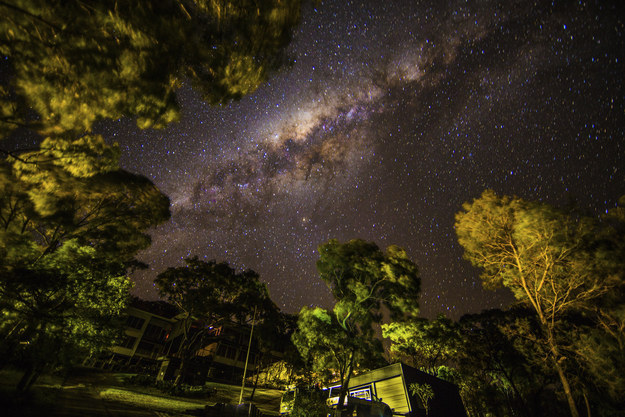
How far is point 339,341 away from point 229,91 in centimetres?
1553

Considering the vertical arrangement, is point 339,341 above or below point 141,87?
below

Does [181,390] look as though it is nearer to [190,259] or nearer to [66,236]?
[190,259]

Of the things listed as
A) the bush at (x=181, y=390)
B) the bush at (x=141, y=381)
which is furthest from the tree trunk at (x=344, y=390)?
the bush at (x=141, y=381)

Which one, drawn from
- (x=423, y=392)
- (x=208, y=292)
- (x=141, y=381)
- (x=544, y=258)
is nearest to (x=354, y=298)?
(x=423, y=392)

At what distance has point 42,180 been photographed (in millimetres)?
6871

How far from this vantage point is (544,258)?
1422cm

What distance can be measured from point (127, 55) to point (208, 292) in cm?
2157

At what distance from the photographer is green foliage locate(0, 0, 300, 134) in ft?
14.1

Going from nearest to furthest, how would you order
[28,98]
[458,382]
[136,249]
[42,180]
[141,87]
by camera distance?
[28,98] → [141,87] → [42,180] → [136,249] → [458,382]

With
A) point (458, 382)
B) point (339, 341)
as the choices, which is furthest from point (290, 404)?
point (458, 382)

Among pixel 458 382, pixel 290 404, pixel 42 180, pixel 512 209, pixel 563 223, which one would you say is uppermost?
pixel 512 209

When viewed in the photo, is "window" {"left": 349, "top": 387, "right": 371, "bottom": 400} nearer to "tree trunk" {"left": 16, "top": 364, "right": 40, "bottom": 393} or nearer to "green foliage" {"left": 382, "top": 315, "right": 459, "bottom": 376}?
"green foliage" {"left": 382, "top": 315, "right": 459, "bottom": 376}

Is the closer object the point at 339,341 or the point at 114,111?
the point at 114,111

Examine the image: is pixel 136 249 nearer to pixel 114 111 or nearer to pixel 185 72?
pixel 114 111
